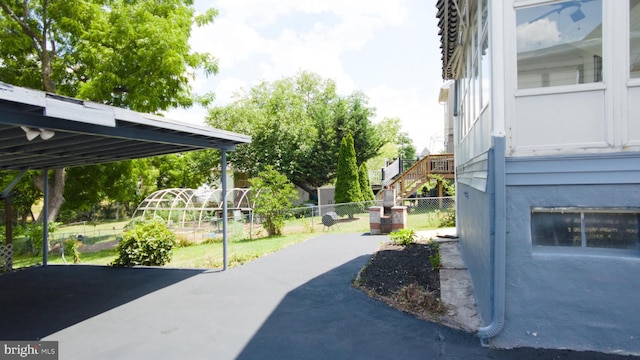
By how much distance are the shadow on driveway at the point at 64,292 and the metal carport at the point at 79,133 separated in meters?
1.40

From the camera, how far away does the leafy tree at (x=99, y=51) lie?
12.7 m

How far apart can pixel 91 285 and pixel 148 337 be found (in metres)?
3.72

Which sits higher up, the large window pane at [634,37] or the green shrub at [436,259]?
the large window pane at [634,37]

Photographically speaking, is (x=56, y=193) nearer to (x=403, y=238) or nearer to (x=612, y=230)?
(x=403, y=238)

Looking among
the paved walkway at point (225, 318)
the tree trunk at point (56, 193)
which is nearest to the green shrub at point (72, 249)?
the tree trunk at point (56, 193)

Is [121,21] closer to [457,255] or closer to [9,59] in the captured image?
[9,59]

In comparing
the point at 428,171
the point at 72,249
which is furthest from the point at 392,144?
the point at 72,249

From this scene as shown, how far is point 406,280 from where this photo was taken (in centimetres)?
625

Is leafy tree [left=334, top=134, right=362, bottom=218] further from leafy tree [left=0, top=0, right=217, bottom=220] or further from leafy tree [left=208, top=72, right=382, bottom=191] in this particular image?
leafy tree [left=0, top=0, right=217, bottom=220]

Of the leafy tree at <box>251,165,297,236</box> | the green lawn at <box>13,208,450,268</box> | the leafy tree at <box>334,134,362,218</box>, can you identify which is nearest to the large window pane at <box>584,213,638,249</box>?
the green lawn at <box>13,208,450,268</box>

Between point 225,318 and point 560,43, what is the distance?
209 inches

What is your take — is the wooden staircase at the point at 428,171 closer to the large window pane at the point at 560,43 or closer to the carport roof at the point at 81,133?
the carport roof at the point at 81,133

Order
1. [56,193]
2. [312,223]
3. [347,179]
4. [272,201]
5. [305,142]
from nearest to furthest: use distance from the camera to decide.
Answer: [56,193]
[272,201]
[312,223]
[347,179]
[305,142]

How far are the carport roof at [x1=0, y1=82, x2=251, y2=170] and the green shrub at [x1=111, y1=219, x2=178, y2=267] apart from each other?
6.46 ft
